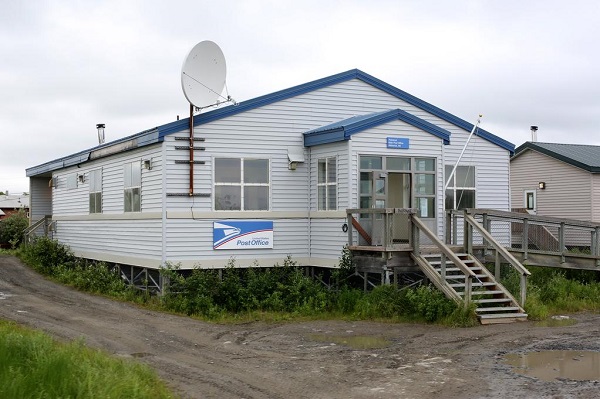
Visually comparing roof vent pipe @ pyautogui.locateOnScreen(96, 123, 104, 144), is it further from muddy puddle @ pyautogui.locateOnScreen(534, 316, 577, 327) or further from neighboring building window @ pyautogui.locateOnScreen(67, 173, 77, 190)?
muddy puddle @ pyautogui.locateOnScreen(534, 316, 577, 327)

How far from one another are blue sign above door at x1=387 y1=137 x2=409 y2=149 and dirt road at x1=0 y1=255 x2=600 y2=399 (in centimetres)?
478

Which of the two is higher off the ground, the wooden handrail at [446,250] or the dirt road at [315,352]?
the wooden handrail at [446,250]

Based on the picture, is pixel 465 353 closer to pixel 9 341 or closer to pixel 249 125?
pixel 9 341

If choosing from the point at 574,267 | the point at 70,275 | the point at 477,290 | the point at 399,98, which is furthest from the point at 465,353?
the point at 70,275

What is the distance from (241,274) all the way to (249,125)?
3.70 meters

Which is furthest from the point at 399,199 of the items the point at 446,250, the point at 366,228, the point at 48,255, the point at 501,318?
the point at 48,255

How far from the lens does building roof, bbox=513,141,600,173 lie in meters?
29.0

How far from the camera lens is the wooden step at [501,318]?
14.9 m

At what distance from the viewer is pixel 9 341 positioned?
10133 mm

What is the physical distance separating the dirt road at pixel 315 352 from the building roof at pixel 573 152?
1360cm

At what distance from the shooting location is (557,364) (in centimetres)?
1140

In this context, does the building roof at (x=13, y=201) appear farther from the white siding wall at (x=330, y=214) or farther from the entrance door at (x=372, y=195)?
the entrance door at (x=372, y=195)

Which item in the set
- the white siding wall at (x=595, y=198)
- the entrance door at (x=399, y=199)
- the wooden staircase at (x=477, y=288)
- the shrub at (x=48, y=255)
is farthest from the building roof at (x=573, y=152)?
the shrub at (x=48, y=255)

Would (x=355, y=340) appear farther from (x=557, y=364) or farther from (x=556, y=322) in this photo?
(x=556, y=322)
